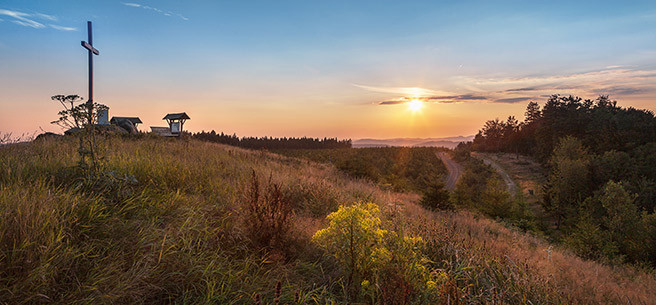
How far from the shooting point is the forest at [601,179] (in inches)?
807

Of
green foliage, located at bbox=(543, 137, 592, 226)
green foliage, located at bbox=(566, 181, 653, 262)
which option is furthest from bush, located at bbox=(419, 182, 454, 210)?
green foliage, located at bbox=(543, 137, 592, 226)

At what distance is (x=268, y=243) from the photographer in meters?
4.21

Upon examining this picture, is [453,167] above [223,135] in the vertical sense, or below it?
below

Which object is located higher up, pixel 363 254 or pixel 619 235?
pixel 363 254

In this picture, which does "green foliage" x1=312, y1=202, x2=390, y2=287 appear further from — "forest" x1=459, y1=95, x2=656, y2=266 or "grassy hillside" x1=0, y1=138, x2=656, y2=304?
"forest" x1=459, y1=95, x2=656, y2=266

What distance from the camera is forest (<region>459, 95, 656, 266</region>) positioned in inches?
807

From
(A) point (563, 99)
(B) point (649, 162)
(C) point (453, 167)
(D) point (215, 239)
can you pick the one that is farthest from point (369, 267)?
(A) point (563, 99)

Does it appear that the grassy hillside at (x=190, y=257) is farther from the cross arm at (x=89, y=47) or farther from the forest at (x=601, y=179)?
the forest at (x=601, y=179)

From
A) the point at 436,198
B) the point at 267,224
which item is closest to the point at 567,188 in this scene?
Result: the point at 436,198

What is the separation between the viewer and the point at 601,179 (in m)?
34.0

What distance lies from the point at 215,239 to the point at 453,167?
6052cm

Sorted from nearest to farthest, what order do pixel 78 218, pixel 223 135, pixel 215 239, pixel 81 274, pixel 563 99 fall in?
pixel 81 274
pixel 78 218
pixel 215 239
pixel 223 135
pixel 563 99

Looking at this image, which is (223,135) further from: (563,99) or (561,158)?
(563,99)

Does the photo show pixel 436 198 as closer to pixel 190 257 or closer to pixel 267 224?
pixel 267 224
